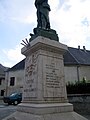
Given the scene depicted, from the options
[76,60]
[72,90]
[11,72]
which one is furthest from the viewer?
[11,72]

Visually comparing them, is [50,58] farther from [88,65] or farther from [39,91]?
[88,65]

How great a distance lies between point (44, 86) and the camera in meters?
4.91

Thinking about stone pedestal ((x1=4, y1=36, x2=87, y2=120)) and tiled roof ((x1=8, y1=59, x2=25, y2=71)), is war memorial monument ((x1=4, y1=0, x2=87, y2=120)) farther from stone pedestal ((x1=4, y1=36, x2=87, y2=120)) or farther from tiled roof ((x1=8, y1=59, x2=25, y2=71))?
tiled roof ((x1=8, y1=59, x2=25, y2=71))

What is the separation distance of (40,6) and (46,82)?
3.12 m

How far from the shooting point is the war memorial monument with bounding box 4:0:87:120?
4.65m

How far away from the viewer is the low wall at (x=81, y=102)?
33.6ft

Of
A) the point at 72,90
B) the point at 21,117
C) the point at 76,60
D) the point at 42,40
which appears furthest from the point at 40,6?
the point at 76,60

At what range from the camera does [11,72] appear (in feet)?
106

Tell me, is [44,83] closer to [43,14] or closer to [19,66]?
[43,14]

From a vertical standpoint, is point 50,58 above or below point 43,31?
below

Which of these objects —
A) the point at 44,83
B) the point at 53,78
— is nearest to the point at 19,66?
the point at 53,78

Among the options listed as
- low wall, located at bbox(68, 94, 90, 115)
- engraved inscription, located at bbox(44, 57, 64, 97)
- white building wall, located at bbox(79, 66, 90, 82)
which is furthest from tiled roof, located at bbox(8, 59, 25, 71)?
engraved inscription, located at bbox(44, 57, 64, 97)

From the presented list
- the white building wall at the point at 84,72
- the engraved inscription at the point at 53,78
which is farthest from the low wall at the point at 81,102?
the white building wall at the point at 84,72

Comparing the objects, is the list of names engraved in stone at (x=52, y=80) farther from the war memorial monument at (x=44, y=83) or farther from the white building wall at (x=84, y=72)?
the white building wall at (x=84, y=72)
